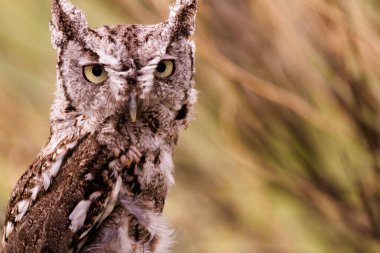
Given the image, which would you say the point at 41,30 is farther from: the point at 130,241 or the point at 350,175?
the point at 130,241

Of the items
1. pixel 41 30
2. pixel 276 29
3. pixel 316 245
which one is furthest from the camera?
pixel 41 30

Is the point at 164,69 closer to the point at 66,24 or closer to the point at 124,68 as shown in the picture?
the point at 124,68

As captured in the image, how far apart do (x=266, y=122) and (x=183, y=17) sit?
976 millimetres

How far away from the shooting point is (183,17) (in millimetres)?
2068

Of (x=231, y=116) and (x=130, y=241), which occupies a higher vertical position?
(x=231, y=116)

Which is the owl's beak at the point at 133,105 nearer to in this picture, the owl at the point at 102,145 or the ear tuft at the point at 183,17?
the owl at the point at 102,145

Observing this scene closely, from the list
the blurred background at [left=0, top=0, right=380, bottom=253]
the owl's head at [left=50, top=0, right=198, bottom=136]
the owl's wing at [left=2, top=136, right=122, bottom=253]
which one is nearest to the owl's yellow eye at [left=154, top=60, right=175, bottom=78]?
the owl's head at [left=50, top=0, right=198, bottom=136]

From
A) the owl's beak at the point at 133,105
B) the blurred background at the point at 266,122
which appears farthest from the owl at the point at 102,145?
the blurred background at the point at 266,122

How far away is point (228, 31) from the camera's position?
2906 millimetres

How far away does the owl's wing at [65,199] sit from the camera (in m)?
1.97

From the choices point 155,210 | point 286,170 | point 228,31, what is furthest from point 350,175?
point 155,210

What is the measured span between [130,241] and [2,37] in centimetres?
144

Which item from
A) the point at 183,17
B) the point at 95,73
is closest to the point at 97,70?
the point at 95,73

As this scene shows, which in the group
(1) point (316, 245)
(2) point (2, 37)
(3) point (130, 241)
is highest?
(2) point (2, 37)
